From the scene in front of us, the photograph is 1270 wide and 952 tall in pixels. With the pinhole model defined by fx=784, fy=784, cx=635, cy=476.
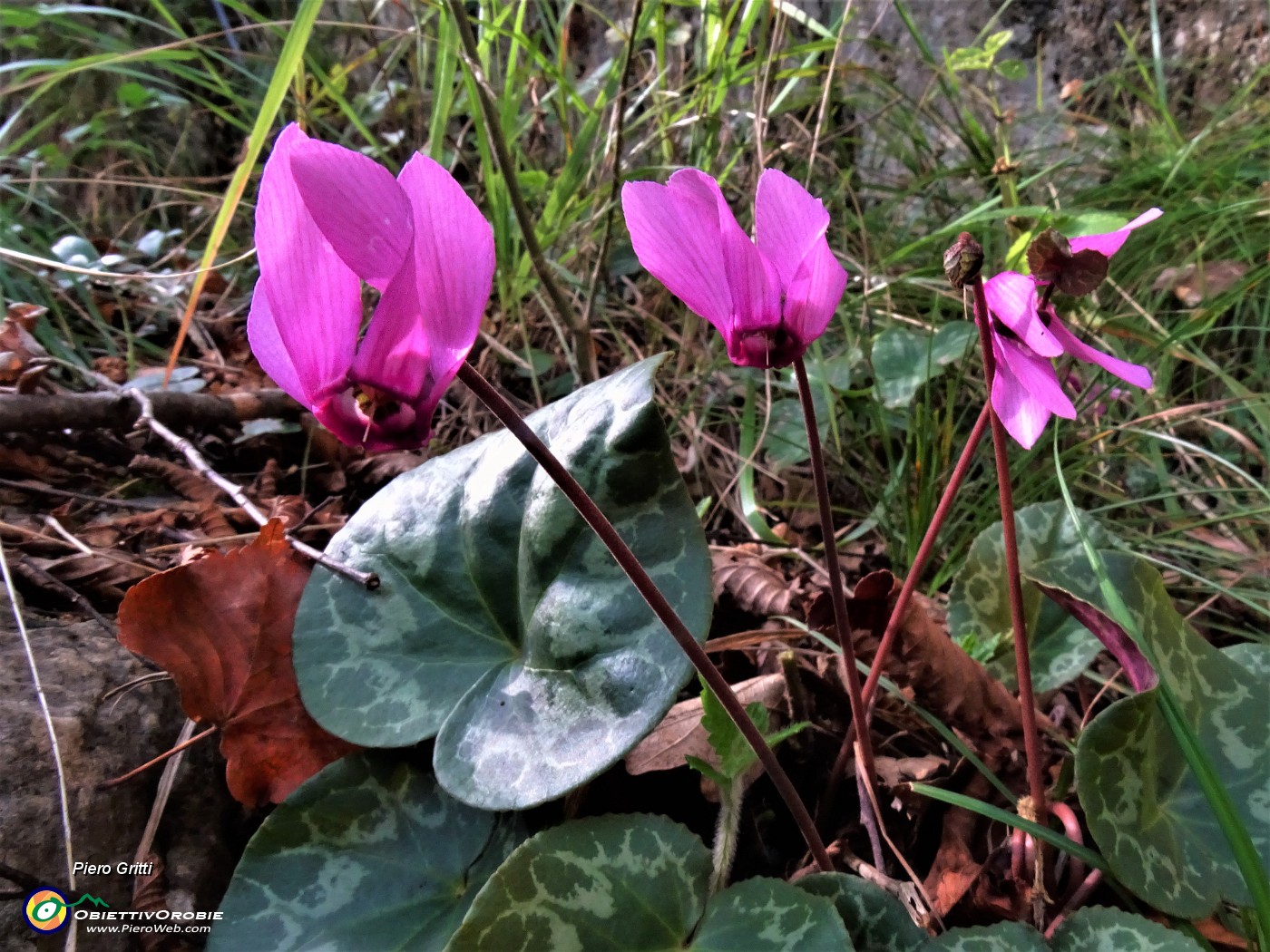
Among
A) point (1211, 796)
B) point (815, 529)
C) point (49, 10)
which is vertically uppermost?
point (49, 10)

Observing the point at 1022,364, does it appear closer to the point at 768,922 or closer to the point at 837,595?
the point at 837,595

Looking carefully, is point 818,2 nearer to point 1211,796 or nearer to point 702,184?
point 702,184

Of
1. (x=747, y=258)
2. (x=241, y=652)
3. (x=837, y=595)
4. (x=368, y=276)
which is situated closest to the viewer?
(x=368, y=276)

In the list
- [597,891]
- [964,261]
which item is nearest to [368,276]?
[964,261]

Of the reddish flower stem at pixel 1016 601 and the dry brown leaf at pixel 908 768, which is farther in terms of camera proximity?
the dry brown leaf at pixel 908 768

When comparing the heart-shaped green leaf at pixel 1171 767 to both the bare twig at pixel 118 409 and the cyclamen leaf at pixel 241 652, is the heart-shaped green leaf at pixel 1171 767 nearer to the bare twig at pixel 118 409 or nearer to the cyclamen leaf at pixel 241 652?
the cyclamen leaf at pixel 241 652

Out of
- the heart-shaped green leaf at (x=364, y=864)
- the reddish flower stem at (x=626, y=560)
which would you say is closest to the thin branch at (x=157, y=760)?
the heart-shaped green leaf at (x=364, y=864)

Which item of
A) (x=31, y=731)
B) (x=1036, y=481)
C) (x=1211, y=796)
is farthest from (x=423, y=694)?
(x=1036, y=481)
